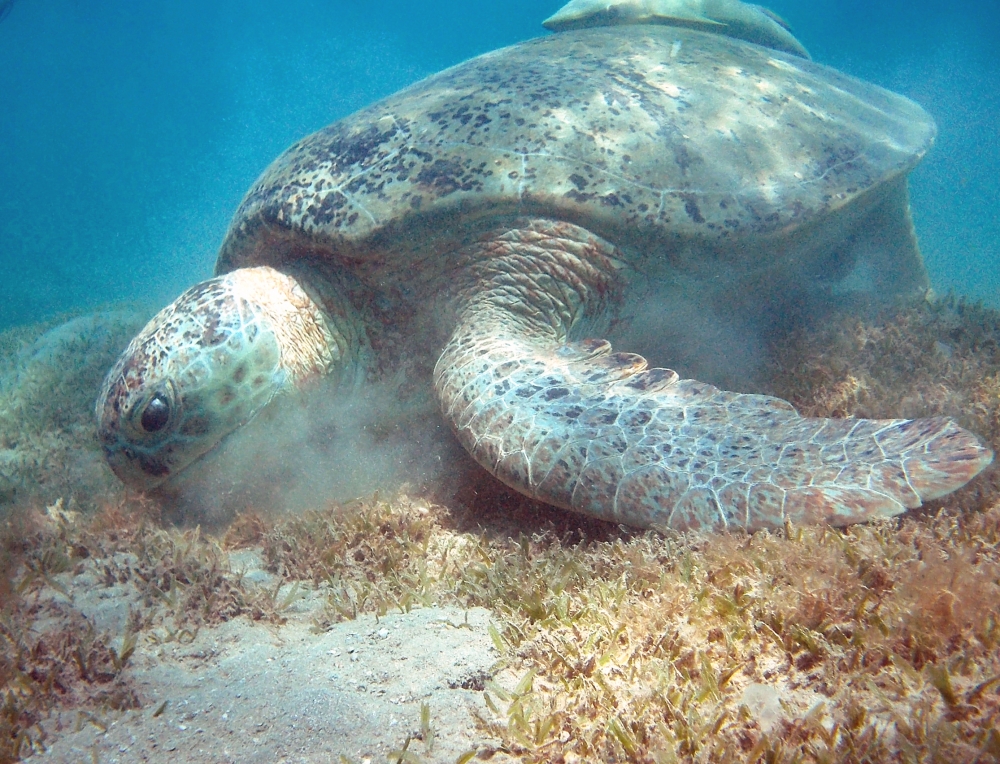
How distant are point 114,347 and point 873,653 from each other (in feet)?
23.0

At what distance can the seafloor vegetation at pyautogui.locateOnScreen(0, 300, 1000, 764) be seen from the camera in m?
1.15

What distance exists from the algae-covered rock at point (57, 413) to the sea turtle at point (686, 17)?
6.27 m

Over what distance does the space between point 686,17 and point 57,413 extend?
7289mm

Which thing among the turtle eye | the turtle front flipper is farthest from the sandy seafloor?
the turtle eye

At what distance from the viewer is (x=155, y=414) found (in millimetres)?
2736

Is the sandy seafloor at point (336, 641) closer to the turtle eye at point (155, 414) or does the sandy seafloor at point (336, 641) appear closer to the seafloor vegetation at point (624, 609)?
the seafloor vegetation at point (624, 609)

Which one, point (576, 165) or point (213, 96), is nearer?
point (576, 165)

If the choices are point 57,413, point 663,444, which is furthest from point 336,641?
point 57,413

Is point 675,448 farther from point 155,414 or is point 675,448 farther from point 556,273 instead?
point 155,414

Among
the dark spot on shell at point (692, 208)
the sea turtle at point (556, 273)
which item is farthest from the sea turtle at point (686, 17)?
the dark spot on shell at point (692, 208)

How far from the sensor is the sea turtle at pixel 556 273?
7.09ft

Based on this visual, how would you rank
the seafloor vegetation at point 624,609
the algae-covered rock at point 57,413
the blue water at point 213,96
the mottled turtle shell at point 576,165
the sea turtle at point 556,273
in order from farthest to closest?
1. the blue water at point 213,96
2. the algae-covered rock at point 57,413
3. the mottled turtle shell at point 576,165
4. the sea turtle at point 556,273
5. the seafloor vegetation at point 624,609

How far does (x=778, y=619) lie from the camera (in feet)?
4.55

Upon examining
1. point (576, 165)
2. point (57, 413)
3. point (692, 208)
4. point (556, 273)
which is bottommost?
point (57, 413)
